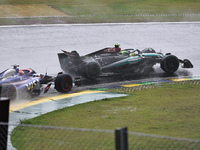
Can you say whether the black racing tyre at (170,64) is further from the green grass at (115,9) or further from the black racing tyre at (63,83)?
the green grass at (115,9)

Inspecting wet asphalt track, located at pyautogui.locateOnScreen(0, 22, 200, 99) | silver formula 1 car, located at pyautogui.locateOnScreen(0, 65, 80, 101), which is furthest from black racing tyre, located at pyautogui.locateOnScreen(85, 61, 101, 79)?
silver formula 1 car, located at pyautogui.locateOnScreen(0, 65, 80, 101)

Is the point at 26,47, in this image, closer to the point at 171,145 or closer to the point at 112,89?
the point at 112,89

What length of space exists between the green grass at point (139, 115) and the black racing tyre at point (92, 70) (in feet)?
8.83

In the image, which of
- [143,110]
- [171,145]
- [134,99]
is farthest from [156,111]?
[171,145]

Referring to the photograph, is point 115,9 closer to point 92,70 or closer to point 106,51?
point 106,51

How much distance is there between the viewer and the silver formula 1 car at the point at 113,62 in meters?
17.2

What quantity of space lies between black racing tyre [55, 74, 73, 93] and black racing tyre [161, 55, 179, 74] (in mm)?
5158

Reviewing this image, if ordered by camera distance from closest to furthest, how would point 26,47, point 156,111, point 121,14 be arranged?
point 156,111 → point 26,47 → point 121,14

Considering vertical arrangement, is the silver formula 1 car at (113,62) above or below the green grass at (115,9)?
below

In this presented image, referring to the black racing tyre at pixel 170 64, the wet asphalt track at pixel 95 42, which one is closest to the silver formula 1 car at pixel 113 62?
the black racing tyre at pixel 170 64

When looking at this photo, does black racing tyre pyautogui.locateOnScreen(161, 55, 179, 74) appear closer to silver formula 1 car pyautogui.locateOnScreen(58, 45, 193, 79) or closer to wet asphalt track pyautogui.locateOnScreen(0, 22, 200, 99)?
silver formula 1 car pyautogui.locateOnScreen(58, 45, 193, 79)

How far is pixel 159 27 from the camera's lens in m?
31.3

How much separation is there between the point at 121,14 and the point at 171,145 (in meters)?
27.4

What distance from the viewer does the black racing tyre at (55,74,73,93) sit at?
49.5ft
